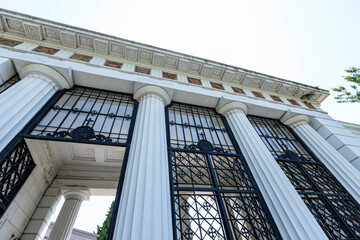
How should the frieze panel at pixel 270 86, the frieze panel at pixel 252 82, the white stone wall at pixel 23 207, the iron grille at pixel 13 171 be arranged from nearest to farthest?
the iron grille at pixel 13 171 → the white stone wall at pixel 23 207 → the frieze panel at pixel 252 82 → the frieze panel at pixel 270 86

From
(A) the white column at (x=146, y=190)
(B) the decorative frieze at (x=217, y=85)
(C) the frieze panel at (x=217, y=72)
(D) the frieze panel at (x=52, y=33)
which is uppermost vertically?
(D) the frieze panel at (x=52, y=33)

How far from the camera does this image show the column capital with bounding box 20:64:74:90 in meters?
4.96

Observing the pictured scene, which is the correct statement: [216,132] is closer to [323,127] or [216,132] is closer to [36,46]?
[323,127]

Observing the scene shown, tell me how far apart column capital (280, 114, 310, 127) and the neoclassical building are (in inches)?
1.8

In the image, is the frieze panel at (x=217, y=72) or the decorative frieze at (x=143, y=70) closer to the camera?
the decorative frieze at (x=143, y=70)

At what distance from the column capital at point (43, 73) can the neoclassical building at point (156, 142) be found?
46 mm

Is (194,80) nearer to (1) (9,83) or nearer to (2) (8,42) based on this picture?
(1) (9,83)

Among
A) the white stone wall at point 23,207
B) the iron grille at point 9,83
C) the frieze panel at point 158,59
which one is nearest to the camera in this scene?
the white stone wall at point 23,207

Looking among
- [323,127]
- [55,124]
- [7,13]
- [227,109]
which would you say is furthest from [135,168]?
[323,127]

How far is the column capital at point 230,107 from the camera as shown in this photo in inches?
260

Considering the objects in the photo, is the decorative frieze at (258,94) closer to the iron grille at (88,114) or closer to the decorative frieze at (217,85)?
the decorative frieze at (217,85)

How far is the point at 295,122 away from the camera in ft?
24.5

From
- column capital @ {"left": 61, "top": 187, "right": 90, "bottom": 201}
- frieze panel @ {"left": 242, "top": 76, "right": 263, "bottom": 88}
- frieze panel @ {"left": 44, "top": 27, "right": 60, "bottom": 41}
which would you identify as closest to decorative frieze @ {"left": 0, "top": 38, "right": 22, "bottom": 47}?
frieze panel @ {"left": 44, "top": 27, "right": 60, "bottom": 41}

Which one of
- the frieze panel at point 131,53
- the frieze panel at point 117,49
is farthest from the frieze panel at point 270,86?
the frieze panel at point 117,49
